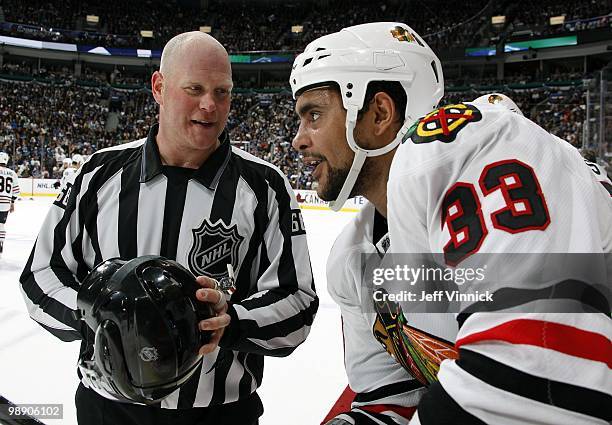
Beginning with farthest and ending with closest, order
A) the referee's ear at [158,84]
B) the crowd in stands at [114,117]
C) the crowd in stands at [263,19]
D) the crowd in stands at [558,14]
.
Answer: the crowd in stands at [263,19], the crowd in stands at [558,14], the crowd in stands at [114,117], the referee's ear at [158,84]

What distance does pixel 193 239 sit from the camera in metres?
1.60

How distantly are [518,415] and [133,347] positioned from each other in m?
0.75

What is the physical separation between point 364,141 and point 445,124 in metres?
0.47

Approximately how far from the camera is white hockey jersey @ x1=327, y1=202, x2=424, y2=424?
4.35ft

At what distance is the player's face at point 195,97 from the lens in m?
1.61

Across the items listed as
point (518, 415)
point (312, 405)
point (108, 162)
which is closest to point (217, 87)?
point (108, 162)

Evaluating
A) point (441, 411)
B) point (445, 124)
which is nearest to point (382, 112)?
point (445, 124)

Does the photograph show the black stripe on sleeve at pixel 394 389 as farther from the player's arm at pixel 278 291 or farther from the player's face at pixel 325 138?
the player's face at pixel 325 138

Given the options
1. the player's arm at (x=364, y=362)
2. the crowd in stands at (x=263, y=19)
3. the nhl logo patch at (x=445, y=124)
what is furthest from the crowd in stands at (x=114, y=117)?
the nhl logo patch at (x=445, y=124)

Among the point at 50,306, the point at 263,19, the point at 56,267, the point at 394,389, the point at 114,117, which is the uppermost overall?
the point at 263,19

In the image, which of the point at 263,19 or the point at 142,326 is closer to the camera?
the point at 142,326

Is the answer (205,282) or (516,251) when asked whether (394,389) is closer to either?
(205,282)

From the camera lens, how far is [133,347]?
1.06 m

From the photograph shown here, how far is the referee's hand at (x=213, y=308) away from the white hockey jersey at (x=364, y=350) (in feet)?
1.11
